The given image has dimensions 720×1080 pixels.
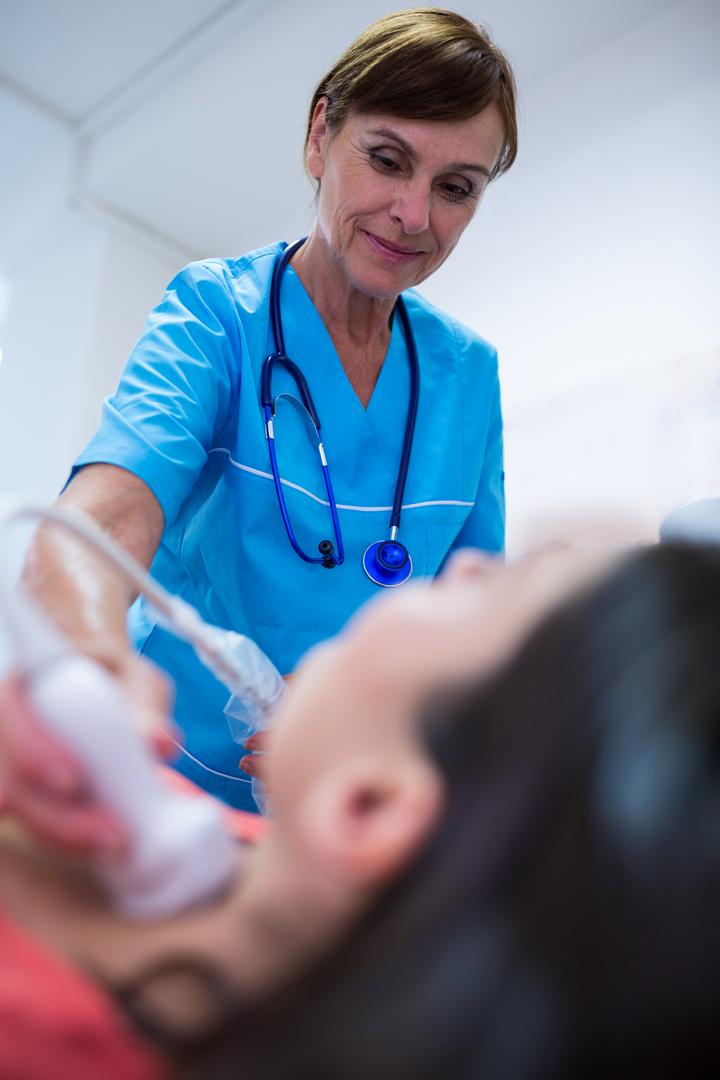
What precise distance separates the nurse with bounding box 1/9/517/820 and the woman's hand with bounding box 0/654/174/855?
52cm

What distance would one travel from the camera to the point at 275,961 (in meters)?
0.55

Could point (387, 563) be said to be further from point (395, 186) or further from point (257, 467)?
point (395, 186)

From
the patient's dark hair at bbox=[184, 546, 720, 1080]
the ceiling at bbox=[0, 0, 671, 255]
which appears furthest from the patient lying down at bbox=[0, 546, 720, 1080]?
the ceiling at bbox=[0, 0, 671, 255]

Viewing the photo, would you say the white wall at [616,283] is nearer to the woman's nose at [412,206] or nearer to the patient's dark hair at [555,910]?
the woman's nose at [412,206]

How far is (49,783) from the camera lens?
55 cm

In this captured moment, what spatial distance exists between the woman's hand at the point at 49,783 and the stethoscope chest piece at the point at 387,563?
2.41 feet

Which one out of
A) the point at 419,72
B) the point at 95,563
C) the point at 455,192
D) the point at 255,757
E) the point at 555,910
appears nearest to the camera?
the point at 555,910

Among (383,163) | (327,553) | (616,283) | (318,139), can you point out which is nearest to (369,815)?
(327,553)

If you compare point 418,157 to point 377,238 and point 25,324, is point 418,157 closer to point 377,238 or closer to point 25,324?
point 377,238

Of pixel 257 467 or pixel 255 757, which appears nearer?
pixel 255 757

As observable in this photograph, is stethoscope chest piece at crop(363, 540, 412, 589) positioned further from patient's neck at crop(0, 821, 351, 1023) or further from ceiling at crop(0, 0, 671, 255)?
ceiling at crop(0, 0, 671, 255)

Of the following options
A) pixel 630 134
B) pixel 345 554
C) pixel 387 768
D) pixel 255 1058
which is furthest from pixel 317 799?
pixel 630 134

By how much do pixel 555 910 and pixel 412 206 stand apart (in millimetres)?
1094

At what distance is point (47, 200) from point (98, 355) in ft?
2.24
